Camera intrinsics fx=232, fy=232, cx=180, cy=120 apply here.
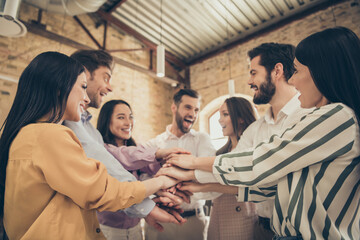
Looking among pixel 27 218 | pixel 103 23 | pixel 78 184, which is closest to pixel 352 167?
pixel 78 184

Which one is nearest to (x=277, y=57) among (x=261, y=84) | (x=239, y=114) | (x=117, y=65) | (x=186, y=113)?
(x=261, y=84)

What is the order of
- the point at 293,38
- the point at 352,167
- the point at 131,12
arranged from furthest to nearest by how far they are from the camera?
1. the point at 131,12
2. the point at 293,38
3. the point at 352,167

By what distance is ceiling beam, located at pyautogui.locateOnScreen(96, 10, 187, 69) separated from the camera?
21.3ft

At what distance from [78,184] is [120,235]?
1.13 metres

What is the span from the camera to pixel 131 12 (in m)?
6.48

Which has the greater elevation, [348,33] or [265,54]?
[265,54]

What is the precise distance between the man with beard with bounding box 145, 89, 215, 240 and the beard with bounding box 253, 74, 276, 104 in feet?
3.05

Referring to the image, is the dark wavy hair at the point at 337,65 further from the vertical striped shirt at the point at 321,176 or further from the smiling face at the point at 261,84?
the smiling face at the point at 261,84

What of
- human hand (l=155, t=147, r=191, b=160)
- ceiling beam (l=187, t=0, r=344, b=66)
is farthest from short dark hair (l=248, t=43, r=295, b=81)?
ceiling beam (l=187, t=0, r=344, b=66)

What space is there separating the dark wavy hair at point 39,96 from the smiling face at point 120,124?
1.11 meters

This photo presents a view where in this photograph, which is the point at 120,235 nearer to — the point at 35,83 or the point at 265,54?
the point at 35,83

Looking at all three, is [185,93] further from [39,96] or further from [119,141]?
[39,96]

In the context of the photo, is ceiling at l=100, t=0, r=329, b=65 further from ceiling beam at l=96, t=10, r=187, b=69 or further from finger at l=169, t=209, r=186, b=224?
finger at l=169, t=209, r=186, b=224

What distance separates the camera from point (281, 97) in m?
2.05
